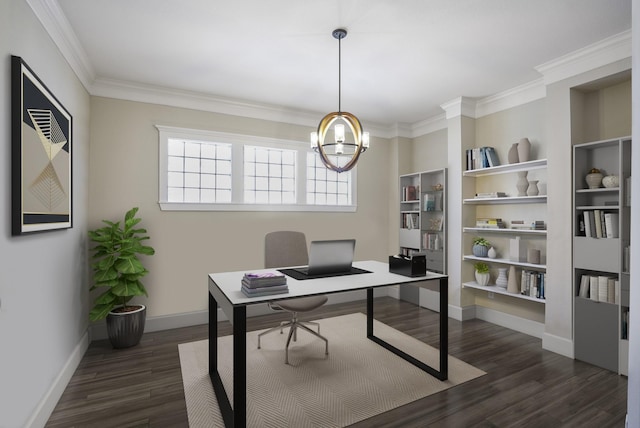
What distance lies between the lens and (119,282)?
3.14 m

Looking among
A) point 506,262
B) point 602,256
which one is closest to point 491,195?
point 506,262

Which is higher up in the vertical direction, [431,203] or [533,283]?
[431,203]

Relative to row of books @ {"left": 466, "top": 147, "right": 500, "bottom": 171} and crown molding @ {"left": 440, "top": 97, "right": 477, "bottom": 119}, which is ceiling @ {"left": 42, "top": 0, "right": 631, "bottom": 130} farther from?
row of books @ {"left": 466, "top": 147, "right": 500, "bottom": 171}

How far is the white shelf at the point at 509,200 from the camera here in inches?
136

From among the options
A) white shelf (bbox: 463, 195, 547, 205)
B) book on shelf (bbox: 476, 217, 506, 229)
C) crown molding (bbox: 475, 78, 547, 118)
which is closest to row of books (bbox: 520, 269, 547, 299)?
book on shelf (bbox: 476, 217, 506, 229)

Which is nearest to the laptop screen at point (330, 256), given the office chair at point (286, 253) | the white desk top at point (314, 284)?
the white desk top at point (314, 284)

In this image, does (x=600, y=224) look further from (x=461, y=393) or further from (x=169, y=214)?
(x=169, y=214)

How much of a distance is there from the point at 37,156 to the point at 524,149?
13.9ft

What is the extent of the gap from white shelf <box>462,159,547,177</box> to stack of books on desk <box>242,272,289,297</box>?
289cm

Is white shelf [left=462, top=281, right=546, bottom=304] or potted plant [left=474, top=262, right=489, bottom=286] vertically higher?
potted plant [left=474, top=262, right=489, bottom=286]

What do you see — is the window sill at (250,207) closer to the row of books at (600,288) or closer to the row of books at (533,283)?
the row of books at (533,283)

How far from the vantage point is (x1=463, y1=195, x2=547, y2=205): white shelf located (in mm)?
3451

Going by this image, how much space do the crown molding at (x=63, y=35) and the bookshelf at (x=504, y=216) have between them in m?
4.17

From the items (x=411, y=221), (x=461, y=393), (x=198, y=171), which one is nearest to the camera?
(x=461, y=393)
